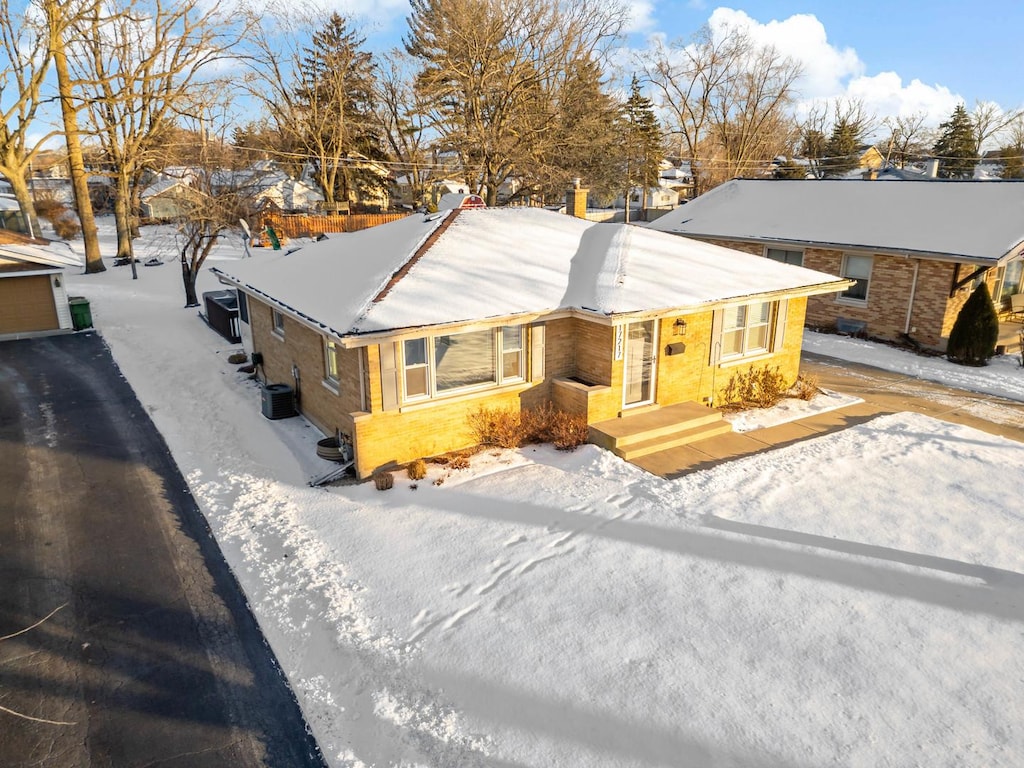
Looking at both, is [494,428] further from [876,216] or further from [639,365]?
[876,216]

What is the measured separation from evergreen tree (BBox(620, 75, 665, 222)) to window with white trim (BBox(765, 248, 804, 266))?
3368 cm

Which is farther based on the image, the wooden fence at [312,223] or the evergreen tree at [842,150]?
the evergreen tree at [842,150]

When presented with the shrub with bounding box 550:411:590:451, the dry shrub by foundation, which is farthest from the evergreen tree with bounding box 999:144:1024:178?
the dry shrub by foundation

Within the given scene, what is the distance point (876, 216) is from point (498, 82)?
2462 centimetres

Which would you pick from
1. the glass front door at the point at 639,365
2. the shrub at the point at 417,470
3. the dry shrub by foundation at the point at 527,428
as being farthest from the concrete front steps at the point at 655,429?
the shrub at the point at 417,470

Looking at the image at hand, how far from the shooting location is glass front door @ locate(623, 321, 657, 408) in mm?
12961

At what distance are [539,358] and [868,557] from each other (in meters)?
6.41

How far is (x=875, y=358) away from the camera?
1933 cm

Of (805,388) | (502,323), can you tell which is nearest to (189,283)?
(502,323)

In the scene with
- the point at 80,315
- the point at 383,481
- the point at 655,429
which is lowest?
the point at 383,481

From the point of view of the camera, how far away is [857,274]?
21.8 metres

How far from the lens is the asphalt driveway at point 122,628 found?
243 inches

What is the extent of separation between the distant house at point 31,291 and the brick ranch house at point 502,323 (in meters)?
10.0

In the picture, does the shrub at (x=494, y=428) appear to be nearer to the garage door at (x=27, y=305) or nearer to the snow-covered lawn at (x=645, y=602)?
the snow-covered lawn at (x=645, y=602)
